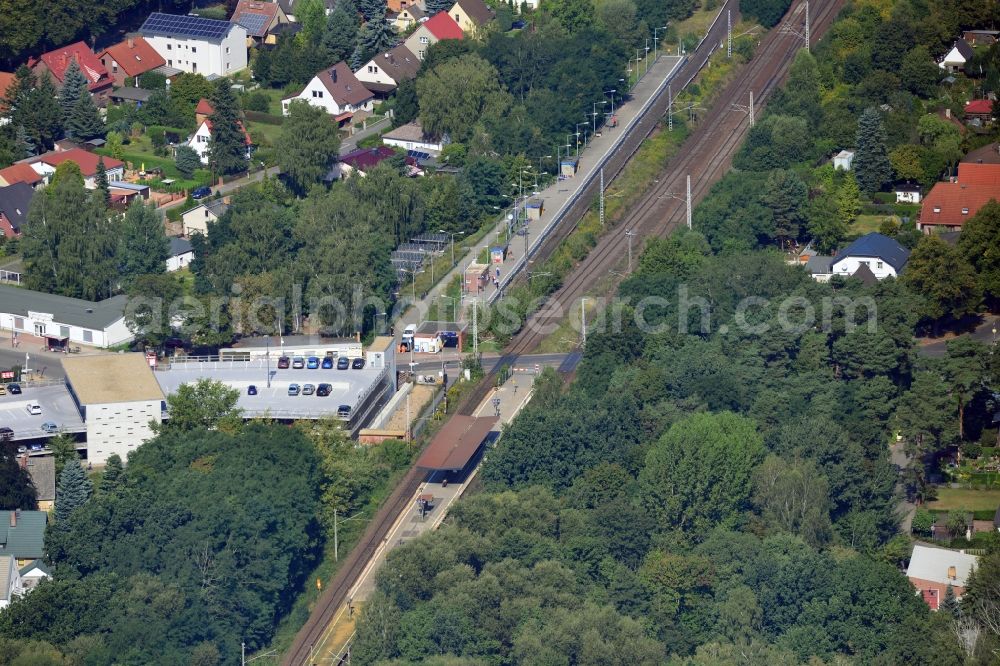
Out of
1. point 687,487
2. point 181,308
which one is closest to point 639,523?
point 687,487

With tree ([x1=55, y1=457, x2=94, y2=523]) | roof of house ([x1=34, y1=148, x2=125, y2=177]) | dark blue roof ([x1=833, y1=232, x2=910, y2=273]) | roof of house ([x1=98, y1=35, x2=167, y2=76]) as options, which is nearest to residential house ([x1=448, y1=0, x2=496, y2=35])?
roof of house ([x1=98, y1=35, x2=167, y2=76])

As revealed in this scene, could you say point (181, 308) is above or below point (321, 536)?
above

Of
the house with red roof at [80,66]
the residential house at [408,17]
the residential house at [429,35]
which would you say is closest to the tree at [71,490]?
the house with red roof at [80,66]

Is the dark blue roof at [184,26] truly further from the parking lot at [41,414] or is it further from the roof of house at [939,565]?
the roof of house at [939,565]

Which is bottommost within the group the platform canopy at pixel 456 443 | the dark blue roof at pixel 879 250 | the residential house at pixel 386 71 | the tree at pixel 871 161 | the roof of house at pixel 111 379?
the platform canopy at pixel 456 443

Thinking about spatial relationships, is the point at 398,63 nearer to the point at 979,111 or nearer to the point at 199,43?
the point at 199,43

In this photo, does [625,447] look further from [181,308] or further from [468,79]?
[468,79]

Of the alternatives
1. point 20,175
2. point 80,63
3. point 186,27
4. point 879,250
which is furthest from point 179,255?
point 879,250
